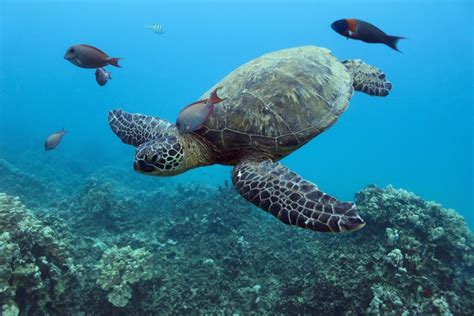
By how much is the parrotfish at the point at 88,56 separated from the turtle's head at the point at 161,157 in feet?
5.34

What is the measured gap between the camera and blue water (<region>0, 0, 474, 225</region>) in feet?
245

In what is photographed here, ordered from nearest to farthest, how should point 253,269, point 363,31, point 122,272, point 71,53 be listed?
point 363,31 < point 71,53 < point 122,272 < point 253,269

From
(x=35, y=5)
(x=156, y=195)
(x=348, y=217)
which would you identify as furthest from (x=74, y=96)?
(x=348, y=217)

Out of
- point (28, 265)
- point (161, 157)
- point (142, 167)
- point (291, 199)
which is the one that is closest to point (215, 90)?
point (161, 157)

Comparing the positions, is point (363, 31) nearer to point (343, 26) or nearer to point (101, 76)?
point (343, 26)

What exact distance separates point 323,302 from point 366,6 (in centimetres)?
9471

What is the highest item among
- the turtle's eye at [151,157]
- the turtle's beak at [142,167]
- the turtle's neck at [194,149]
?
the turtle's neck at [194,149]

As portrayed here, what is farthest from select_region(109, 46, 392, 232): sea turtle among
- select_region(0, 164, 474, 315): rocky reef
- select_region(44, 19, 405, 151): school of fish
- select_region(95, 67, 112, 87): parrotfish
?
select_region(0, 164, 474, 315): rocky reef

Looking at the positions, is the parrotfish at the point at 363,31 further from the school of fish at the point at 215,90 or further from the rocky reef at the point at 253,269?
the rocky reef at the point at 253,269

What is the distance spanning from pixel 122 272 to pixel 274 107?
4607 mm

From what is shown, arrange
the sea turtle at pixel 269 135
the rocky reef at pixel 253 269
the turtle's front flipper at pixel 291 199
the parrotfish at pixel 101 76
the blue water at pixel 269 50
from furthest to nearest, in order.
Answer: the blue water at pixel 269 50
the parrotfish at pixel 101 76
the rocky reef at pixel 253 269
the sea turtle at pixel 269 135
the turtle's front flipper at pixel 291 199

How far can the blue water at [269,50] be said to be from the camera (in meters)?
74.6

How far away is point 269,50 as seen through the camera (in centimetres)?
11600

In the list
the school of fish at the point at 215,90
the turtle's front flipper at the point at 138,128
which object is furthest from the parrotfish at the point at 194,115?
the turtle's front flipper at the point at 138,128
